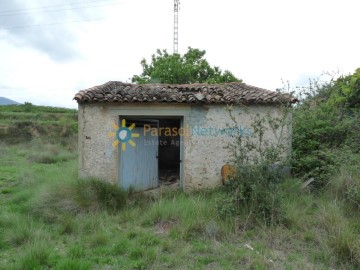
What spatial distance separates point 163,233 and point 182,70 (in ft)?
60.4

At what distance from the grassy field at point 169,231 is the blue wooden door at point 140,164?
0.87 metres

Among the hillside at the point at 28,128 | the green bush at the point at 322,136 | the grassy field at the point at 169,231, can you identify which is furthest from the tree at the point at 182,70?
the grassy field at the point at 169,231

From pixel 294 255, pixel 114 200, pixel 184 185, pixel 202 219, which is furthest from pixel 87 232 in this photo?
pixel 294 255

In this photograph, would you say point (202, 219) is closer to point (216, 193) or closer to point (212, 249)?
point (212, 249)

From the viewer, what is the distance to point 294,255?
188 inches

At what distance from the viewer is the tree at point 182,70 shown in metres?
22.7

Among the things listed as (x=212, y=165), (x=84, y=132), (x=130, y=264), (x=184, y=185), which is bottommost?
(x=130, y=264)

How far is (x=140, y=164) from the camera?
9469 millimetres

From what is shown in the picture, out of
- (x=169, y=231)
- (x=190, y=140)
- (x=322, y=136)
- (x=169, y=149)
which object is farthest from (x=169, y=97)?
(x=169, y=149)

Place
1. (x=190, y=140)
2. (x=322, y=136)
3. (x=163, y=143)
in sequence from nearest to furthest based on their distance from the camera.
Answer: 1. (x=190, y=140)
2. (x=322, y=136)
3. (x=163, y=143)

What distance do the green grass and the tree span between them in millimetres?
16072

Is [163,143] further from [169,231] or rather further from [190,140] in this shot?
[169,231]

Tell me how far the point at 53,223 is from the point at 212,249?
370 centimetres

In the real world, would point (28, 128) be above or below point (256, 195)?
above
